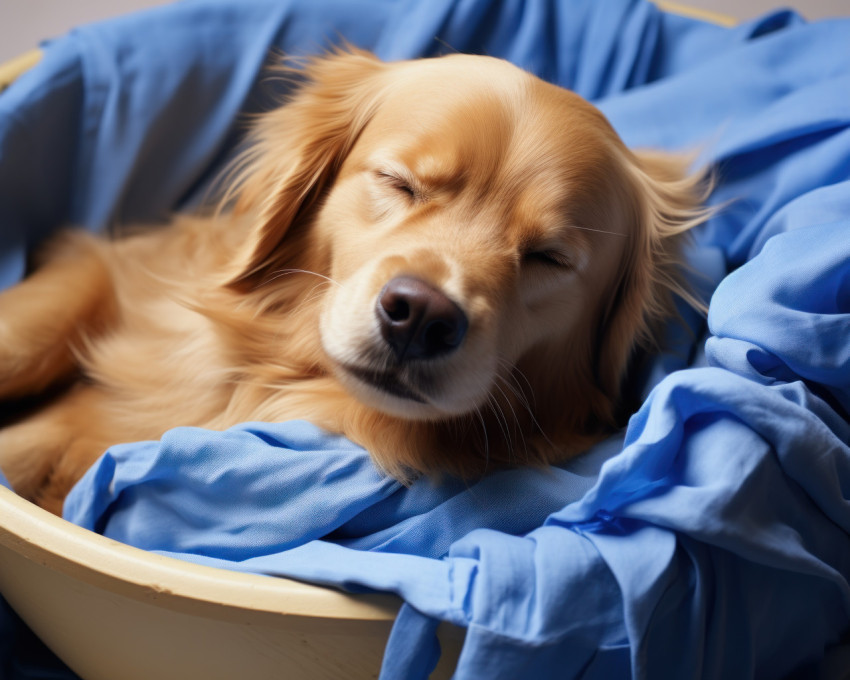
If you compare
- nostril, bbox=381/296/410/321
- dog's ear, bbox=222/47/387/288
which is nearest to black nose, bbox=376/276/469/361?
nostril, bbox=381/296/410/321

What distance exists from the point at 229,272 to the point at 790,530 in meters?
1.09

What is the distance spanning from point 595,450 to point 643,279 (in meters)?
0.35

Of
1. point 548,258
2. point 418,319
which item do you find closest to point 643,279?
point 548,258

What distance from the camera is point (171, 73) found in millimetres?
1941

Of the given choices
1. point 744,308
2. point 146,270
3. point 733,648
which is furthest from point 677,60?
point 733,648

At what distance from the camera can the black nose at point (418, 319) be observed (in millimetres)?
1046

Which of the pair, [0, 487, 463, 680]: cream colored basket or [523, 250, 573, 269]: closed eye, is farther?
[523, 250, 573, 269]: closed eye

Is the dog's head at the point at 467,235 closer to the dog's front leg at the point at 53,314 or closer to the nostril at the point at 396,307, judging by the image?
the nostril at the point at 396,307

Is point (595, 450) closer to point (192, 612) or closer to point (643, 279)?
point (643, 279)

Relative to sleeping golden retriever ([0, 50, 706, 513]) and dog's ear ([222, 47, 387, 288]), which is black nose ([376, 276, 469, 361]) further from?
dog's ear ([222, 47, 387, 288])

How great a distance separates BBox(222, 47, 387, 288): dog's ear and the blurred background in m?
1.49

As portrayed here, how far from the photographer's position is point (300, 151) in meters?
1.47

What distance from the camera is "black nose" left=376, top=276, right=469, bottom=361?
105 centimetres

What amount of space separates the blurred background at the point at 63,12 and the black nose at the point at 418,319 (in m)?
2.21
